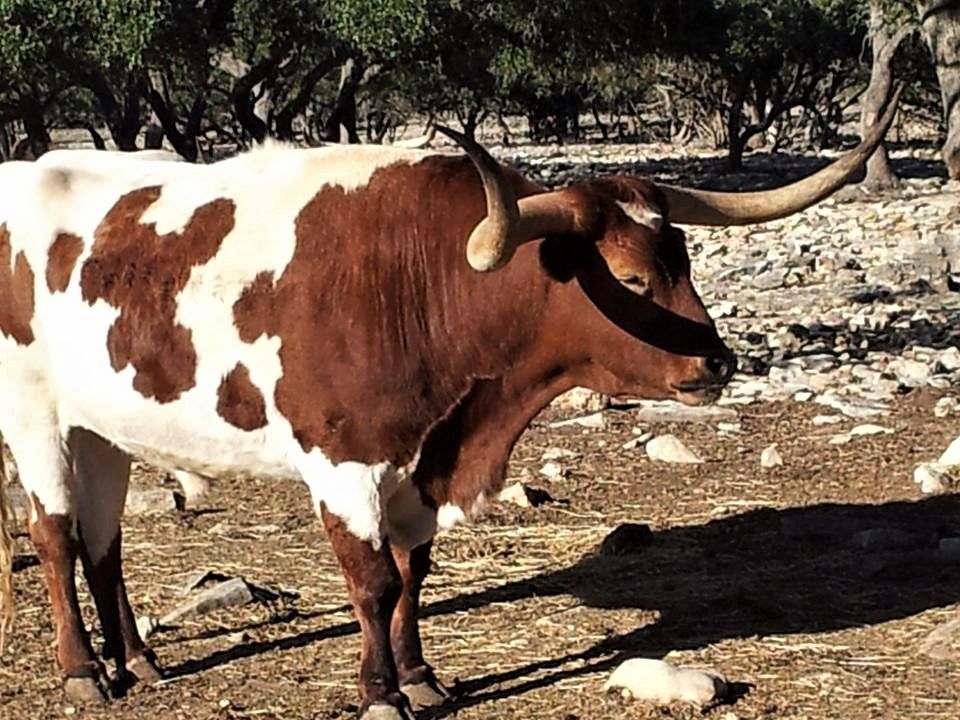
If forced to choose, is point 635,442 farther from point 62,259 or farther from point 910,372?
point 62,259

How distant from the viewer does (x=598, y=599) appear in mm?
6633

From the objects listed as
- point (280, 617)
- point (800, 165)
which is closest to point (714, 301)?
point (280, 617)

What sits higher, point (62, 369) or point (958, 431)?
point (62, 369)

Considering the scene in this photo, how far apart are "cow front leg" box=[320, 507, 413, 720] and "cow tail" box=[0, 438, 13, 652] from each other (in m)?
1.59

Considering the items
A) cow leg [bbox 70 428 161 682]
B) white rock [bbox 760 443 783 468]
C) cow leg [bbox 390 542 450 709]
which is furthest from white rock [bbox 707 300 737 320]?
cow leg [bbox 390 542 450 709]

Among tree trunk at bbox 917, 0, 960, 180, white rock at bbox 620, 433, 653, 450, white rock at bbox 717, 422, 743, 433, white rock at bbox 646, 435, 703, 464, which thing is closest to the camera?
tree trunk at bbox 917, 0, 960, 180

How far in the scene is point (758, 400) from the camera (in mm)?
10305

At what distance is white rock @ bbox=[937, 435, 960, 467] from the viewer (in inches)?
324

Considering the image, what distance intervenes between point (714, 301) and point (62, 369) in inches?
396

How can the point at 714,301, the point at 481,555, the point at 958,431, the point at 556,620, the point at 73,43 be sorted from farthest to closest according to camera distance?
the point at 73,43 < the point at 714,301 < the point at 958,431 < the point at 481,555 < the point at 556,620

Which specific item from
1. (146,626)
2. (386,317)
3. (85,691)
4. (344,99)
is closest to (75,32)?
(344,99)

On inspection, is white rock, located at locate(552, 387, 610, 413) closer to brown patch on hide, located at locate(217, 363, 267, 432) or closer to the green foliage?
the green foliage

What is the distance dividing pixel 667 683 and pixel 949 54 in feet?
9.36

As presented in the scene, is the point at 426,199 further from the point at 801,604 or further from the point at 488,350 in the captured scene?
the point at 801,604
